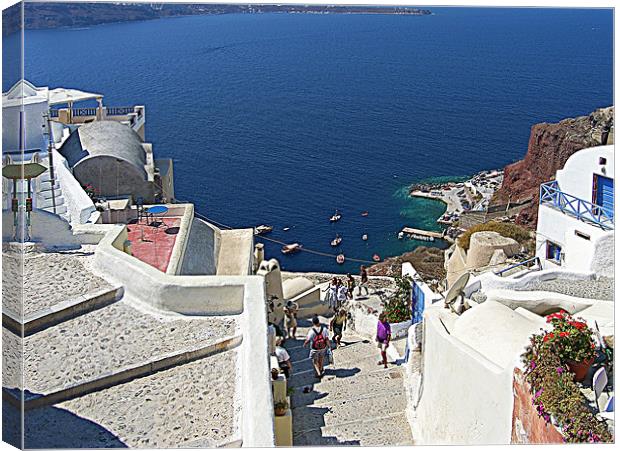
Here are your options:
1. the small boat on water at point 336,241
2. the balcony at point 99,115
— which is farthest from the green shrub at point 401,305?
the small boat on water at point 336,241

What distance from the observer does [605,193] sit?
1188 centimetres

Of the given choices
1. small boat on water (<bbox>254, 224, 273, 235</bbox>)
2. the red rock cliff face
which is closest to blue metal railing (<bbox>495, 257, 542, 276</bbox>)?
the red rock cliff face

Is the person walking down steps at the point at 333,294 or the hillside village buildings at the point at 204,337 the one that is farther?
the person walking down steps at the point at 333,294

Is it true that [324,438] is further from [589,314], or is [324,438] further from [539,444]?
[539,444]

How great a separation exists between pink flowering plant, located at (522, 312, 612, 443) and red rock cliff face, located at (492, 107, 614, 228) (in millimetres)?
34843

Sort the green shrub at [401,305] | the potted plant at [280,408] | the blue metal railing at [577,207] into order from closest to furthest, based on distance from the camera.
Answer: the potted plant at [280,408] < the blue metal railing at [577,207] < the green shrub at [401,305]

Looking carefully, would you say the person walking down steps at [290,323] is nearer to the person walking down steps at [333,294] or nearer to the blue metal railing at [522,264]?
the person walking down steps at [333,294]

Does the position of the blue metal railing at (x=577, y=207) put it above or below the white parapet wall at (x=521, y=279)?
above

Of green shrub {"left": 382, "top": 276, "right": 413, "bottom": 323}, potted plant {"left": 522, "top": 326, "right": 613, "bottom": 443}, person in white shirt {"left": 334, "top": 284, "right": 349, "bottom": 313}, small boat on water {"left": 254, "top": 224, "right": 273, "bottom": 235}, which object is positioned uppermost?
potted plant {"left": 522, "top": 326, "right": 613, "bottom": 443}

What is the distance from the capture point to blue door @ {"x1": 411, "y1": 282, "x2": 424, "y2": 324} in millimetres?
11906

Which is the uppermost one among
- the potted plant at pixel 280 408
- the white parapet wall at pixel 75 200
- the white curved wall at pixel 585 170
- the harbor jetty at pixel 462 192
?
the white curved wall at pixel 585 170

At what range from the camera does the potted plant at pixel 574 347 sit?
594 centimetres

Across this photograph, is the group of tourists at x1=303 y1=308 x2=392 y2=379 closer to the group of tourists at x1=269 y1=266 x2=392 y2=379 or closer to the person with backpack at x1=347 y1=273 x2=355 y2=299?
the group of tourists at x1=269 y1=266 x2=392 y2=379

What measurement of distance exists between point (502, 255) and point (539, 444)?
9.22 m
